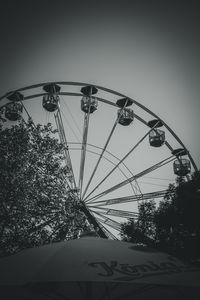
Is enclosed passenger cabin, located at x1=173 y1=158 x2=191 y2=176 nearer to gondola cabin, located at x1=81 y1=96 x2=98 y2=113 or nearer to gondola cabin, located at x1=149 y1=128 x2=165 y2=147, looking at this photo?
gondola cabin, located at x1=149 y1=128 x2=165 y2=147

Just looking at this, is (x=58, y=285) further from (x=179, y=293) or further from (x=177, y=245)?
(x=177, y=245)

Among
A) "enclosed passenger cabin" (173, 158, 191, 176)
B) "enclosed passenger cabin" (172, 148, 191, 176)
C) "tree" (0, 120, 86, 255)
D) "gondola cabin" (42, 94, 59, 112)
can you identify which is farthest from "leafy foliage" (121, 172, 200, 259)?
"gondola cabin" (42, 94, 59, 112)

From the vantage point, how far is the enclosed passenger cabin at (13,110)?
12.9 m

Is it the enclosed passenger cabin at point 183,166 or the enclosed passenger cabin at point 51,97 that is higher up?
the enclosed passenger cabin at point 51,97

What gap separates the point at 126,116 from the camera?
13930mm

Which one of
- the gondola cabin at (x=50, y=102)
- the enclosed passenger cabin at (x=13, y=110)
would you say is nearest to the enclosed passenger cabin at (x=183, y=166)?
the gondola cabin at (x=50, y=102)

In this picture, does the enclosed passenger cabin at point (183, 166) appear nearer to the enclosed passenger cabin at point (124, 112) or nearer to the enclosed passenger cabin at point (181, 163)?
the enclosed passenger cabin at point (181, 163)

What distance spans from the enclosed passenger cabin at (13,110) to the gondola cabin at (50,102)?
1.35 metres

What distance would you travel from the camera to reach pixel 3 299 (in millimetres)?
4871

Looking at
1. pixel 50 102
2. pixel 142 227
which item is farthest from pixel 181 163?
pixel 50 102

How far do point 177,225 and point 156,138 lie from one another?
855 cm

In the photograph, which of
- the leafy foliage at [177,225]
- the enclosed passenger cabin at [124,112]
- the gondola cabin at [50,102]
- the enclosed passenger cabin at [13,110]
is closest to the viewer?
the leafy foliage at [177,225]

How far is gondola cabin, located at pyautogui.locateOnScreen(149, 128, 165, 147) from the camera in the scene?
47.5 ft

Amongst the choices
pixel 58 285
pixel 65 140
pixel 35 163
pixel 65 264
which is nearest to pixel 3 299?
pixel 58 285
